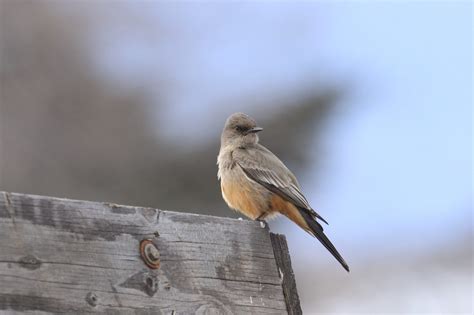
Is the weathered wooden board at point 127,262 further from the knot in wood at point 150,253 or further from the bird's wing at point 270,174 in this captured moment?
the bird's wing at point 270,174

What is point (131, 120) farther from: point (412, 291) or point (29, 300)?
point (29, 300)

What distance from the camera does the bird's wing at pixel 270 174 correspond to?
726cm

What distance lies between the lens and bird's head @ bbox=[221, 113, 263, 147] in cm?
834

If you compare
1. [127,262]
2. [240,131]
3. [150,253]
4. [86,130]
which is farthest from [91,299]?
[86,130]

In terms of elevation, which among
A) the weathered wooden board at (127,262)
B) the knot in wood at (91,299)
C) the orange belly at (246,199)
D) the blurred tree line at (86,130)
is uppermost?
the blurred tree line at (86,130)

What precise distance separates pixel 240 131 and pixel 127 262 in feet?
16.4

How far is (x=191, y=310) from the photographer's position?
12.0 feet

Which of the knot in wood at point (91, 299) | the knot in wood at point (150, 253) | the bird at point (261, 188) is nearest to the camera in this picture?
the knot in wood at point (91, 299)

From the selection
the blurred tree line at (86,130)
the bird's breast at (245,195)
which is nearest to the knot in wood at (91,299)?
the bird's breast at (245,195)

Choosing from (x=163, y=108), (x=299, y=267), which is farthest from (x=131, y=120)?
(x=299, y=267)

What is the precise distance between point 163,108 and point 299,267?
846 cm

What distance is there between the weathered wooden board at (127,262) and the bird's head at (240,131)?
14.1ft

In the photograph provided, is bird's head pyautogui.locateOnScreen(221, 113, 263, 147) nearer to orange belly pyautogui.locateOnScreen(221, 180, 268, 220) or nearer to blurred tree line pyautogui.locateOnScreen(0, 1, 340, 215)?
orange belly pyautogui.locateOnScreen(221, 180, 268, 220)

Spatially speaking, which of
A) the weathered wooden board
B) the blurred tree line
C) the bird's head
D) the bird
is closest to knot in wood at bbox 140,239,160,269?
the weathered wooden board
